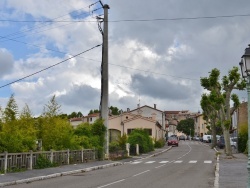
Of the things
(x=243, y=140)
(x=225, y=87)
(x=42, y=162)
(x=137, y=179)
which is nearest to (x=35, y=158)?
(x=42, y=162)

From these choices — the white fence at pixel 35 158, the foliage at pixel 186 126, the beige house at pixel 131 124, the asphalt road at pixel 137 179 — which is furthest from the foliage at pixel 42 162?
the foliage at pixel 186 126

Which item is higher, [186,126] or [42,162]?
[186,126]

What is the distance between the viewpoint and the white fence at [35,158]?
20.4 m

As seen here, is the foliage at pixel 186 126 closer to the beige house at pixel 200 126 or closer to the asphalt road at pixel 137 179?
the beige house at pixel 200 126

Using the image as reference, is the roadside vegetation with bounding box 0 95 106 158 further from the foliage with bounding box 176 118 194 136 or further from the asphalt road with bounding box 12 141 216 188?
the foliage with bounding box 176 118 194 136

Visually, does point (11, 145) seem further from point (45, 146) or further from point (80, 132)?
point (80, 132)

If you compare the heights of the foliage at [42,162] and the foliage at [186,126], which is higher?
the foliage at [186,126]

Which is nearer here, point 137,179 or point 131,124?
point 137,179

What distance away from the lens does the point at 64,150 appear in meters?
27.3

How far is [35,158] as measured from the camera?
77.2 ft

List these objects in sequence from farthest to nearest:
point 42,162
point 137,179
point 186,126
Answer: point 186,126, point 42,162, point 137,179

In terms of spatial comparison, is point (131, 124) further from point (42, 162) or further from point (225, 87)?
point (42, 162)

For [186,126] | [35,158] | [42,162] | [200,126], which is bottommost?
[42,162]

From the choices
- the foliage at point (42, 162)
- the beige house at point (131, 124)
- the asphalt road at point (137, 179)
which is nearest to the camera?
the asphalt road at point (137, 179)
